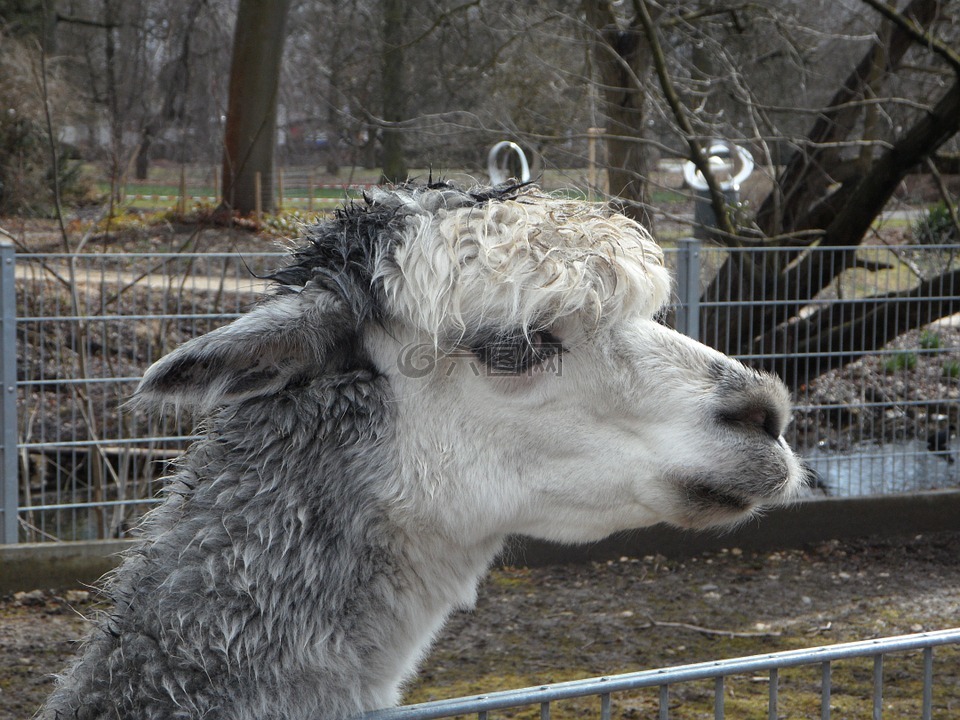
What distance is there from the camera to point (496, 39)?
10320 mm

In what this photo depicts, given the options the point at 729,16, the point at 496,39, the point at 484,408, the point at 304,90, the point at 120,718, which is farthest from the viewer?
the point at 304,90

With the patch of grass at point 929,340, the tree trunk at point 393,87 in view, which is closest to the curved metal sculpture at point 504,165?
the patch of grass at point 929,340

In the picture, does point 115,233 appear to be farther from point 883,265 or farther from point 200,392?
point 200,392

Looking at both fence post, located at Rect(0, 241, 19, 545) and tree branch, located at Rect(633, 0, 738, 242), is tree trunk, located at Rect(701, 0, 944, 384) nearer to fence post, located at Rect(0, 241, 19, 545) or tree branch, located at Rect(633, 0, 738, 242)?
tree branch, located at Rect(633, 0, 738, 242)

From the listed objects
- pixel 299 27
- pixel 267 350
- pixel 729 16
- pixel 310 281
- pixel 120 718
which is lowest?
pixel 120 718

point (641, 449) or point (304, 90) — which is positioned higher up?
point (304, 90)

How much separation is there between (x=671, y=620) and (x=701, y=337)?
1.85 meters

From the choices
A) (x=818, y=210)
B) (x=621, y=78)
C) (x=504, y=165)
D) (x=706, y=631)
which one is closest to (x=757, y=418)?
(x=706, y=631)

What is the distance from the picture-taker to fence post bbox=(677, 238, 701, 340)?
6223mm

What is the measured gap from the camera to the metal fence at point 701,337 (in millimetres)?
6098

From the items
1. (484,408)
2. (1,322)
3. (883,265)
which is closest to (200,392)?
(484,408)

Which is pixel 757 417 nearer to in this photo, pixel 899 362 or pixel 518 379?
pixel 518 379

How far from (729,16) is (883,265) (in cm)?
287

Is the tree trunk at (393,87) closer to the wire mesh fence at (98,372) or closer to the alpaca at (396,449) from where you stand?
the wire mesh fence at (98,372)
